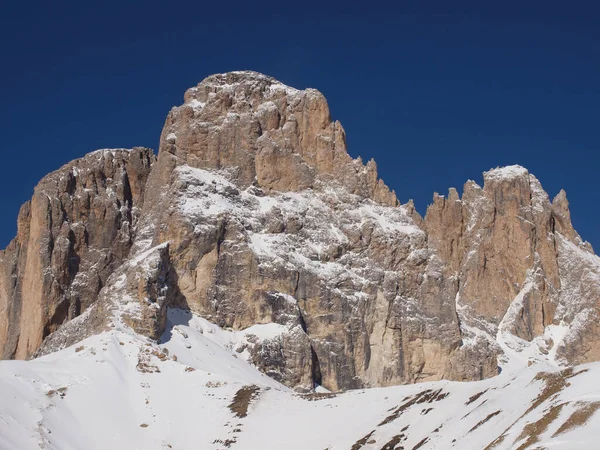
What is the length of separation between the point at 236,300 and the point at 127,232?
34.4 meters

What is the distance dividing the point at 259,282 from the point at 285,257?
620 cm

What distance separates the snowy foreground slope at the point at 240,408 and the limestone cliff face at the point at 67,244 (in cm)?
3977

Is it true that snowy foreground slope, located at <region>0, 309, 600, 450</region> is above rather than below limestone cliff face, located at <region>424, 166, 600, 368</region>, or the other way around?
below

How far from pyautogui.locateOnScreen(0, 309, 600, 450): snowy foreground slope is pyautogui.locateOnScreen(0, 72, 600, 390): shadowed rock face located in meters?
16.9

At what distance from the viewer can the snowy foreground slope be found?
237 feet

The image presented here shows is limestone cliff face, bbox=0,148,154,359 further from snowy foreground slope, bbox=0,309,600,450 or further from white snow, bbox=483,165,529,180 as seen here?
white snow, bbox=483,165,529,180

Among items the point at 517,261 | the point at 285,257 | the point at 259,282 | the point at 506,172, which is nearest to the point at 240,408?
the point at 259,282

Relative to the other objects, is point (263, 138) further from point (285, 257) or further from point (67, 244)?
point (67, 244)

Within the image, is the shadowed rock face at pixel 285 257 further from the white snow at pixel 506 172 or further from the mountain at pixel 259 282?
the white snow at pixel 506 172

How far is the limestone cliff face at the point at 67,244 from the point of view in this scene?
166500mm

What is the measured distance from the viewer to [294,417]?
100875 millimetres

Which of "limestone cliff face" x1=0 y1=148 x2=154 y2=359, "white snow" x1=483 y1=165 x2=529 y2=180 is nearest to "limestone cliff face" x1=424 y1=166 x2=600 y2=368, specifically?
"white snow" x1=483 y1=165 x2=529 y2=180

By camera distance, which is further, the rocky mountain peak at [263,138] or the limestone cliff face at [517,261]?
the limestone cliff face at [517,261]

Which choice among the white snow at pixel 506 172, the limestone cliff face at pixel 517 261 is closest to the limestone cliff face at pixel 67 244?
the limestone cliff face at pixel 517 261
